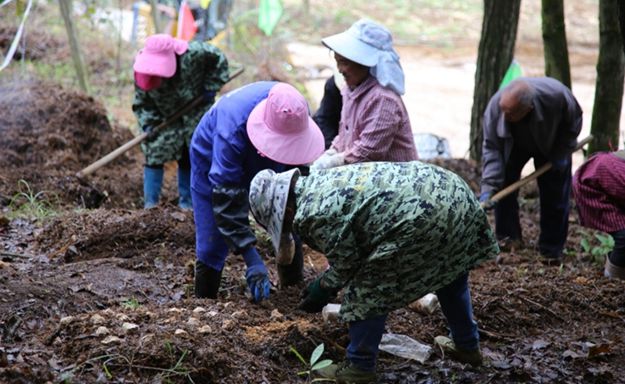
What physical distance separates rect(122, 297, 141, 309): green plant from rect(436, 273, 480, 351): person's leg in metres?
1.78

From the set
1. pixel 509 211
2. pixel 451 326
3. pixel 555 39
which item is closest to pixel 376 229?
pixel 451 326

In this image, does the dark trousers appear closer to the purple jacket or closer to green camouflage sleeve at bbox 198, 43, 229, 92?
the purple jacket

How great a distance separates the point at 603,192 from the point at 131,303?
126 inches

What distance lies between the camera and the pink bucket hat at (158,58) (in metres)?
6.91

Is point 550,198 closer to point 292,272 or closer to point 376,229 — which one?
point 292,272

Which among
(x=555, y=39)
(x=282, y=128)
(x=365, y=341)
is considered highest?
(x=282, y=128)

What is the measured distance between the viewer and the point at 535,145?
6426 mm

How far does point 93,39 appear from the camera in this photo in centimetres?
1426

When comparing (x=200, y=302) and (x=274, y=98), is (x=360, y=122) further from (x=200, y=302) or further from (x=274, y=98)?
(x=200, y=302)

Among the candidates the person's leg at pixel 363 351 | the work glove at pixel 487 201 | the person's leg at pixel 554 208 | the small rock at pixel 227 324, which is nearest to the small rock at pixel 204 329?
the small rock at pixel 227 324

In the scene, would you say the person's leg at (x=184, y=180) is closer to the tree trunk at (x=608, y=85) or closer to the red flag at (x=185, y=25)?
the red flag at (x=185, y=25)

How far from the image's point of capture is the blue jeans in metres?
3.74

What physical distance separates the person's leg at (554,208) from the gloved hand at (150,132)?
332 cm

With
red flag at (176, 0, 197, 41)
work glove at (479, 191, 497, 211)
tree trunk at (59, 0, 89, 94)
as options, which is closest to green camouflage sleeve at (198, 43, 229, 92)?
work glove at (479, 191, 497, 211)
